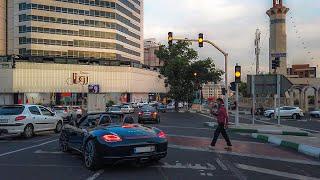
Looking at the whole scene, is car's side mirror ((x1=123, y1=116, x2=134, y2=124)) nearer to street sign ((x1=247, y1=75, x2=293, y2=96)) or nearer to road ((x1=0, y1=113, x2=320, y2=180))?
road ((x1=0, y1=113, x2=320, y2=180))

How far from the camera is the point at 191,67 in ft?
256

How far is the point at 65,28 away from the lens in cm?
11456

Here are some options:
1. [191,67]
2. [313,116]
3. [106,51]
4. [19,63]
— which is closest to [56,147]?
[313,116]

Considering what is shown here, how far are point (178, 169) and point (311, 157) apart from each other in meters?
5.38

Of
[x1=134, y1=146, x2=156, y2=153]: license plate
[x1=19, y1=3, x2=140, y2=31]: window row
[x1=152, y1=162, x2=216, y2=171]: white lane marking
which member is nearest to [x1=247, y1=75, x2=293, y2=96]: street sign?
[x1=152, y1=162, x2=216, y2=171]: white lane marking

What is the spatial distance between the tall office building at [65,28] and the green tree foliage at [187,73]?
38.8 metres

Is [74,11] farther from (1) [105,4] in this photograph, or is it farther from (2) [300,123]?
(2) [300,123]

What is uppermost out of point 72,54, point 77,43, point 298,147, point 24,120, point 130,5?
point 130,5

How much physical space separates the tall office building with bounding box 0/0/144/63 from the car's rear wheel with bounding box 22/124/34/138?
90.1 m

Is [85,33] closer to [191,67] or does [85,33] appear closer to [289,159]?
[191,67]

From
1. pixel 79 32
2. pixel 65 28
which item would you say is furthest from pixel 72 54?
pixel 65 28

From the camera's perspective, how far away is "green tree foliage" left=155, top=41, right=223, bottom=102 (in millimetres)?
77750

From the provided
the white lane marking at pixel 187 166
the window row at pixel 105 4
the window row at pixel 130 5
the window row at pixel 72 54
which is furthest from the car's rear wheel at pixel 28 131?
the window row at pixel 130 5

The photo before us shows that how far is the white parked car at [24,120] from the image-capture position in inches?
843
